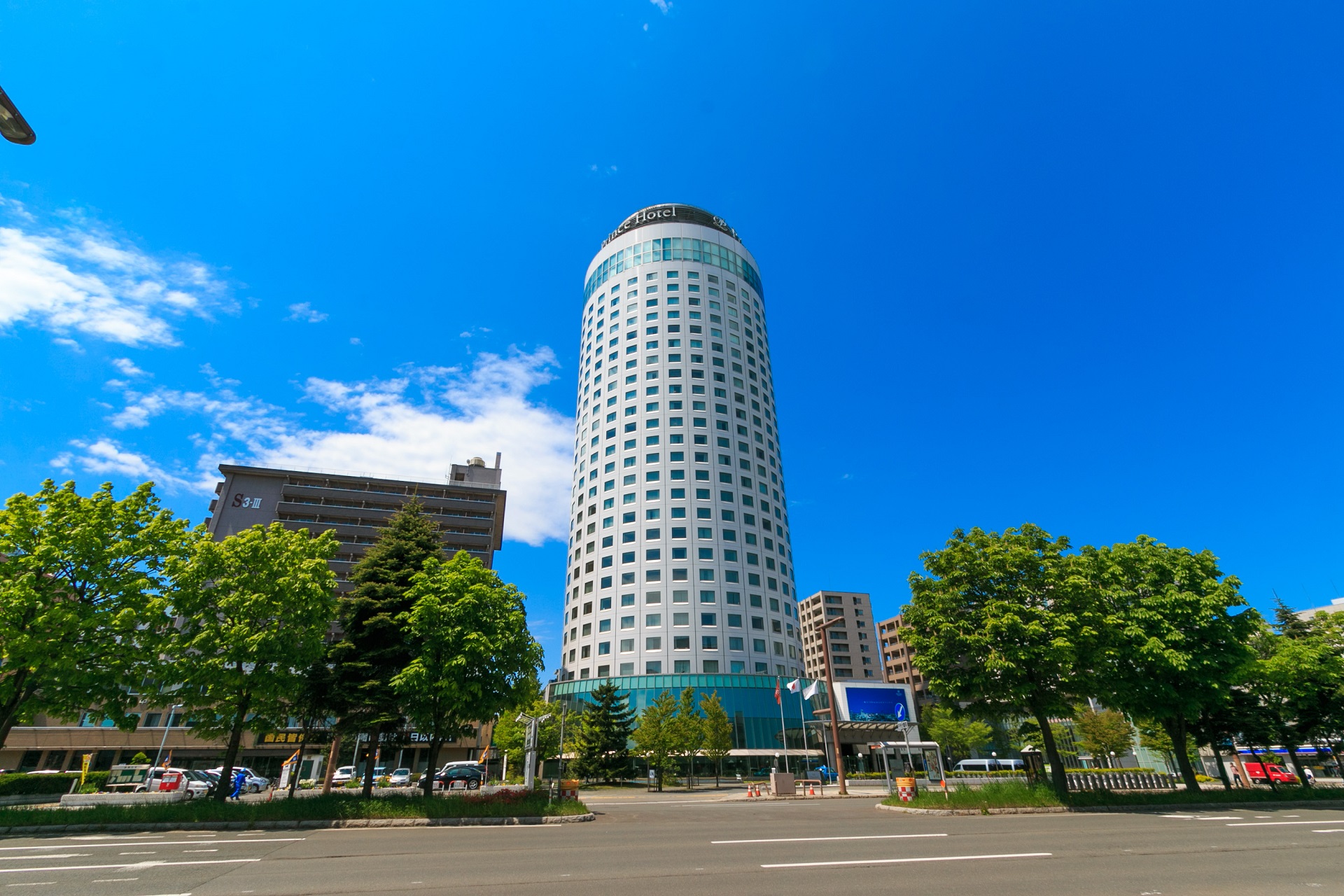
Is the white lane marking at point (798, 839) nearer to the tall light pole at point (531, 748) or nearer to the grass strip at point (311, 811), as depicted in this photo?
the grass strip at point (311, 811)

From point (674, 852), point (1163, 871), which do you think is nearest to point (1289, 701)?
point (1163, 871)

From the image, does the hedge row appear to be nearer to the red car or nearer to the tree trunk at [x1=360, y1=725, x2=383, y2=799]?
the tree trunk at [x1=360, y1=725, x2=383, y2=799]

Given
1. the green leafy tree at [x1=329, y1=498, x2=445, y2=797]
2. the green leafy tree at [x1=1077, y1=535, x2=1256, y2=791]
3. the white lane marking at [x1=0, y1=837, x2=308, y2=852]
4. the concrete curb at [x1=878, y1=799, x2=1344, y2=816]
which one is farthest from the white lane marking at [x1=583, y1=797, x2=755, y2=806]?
the green leafy tree at [x1=1077, y1=535, x2=1256, y2=791]

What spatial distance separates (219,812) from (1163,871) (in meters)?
26.2

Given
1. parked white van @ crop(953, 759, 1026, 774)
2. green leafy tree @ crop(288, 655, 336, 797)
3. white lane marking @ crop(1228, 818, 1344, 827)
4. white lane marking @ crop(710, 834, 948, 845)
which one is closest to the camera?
white lane marking @ crop(710, 834, 948, 845)

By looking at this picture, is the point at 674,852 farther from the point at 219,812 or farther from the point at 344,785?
the point at 344,785

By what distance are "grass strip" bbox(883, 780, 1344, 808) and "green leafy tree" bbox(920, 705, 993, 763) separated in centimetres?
4426

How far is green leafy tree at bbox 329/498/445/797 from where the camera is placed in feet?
83.6

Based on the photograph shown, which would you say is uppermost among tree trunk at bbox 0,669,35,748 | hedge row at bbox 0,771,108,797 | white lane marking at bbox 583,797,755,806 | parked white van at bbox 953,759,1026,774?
tree trunk at bbox 0,669,35,748

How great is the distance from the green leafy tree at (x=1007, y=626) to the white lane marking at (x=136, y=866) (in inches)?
977

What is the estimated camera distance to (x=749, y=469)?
3438 inches

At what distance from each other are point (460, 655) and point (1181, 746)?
32660 mm

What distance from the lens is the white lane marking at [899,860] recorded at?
1191cm

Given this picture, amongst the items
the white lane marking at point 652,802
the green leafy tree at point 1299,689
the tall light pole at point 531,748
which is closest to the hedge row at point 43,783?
the tall light pole at point 531,748
